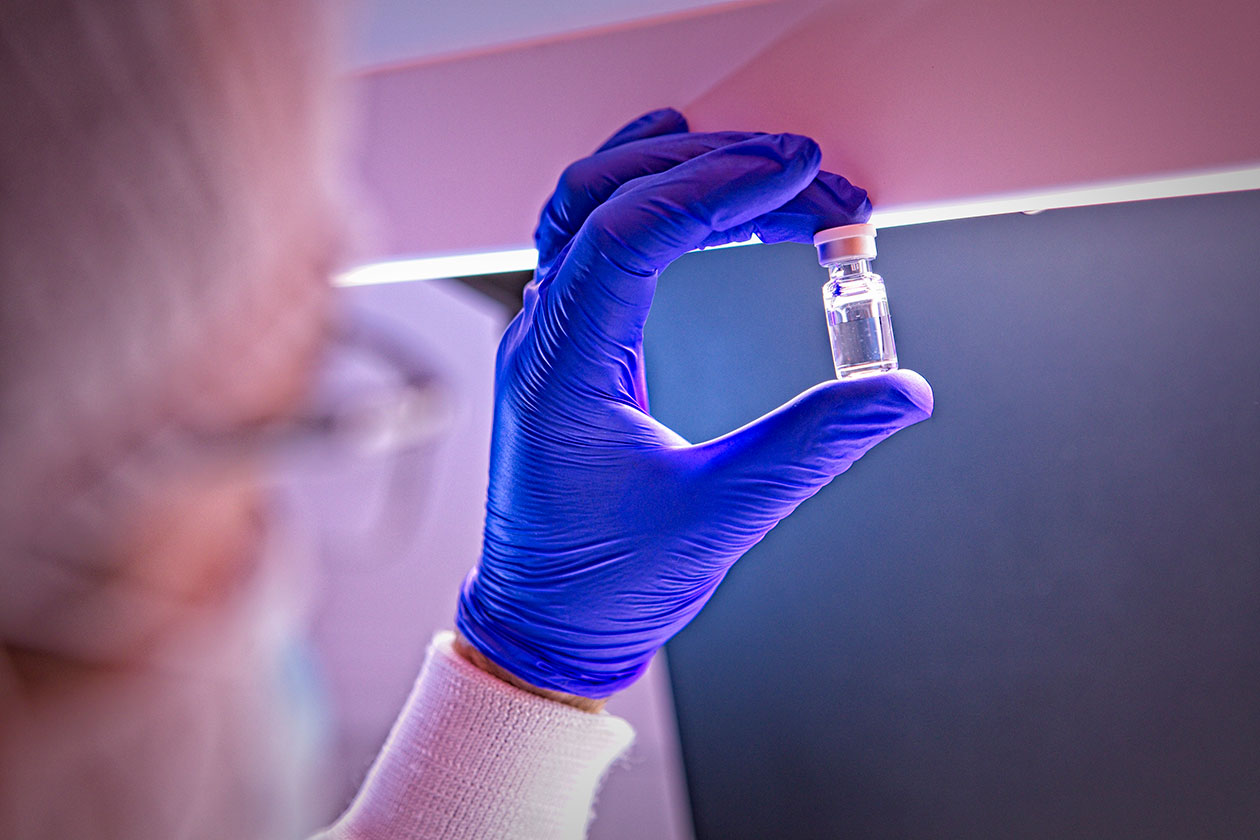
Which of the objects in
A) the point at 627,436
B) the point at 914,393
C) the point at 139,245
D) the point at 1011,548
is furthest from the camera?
the point at 1011,548

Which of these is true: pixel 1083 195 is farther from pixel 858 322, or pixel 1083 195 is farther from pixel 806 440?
pixel 806 440

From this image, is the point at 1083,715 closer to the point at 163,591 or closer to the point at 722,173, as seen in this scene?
the point at 722,173

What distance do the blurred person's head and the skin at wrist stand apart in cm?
68

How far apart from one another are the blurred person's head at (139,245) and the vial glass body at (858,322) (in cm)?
77

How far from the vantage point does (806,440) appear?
782 millimetres

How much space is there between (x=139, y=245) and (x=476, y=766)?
32.7 inches

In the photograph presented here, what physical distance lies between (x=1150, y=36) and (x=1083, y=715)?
Result: 1044 millimetres

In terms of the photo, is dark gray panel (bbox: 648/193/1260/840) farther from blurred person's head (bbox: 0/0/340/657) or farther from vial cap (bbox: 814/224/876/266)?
blurred person's head (bbox: 0/0/340/657)

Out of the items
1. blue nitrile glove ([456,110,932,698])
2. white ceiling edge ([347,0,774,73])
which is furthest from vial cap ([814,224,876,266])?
white ceiling edge ([347,0,774,73])

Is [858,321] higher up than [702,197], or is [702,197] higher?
[702,197]

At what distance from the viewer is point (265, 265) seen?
10.0 inches

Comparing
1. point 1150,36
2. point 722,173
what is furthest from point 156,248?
point 1150,36

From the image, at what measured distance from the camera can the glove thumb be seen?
77 centimetres

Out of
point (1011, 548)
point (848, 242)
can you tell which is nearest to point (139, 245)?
point (848, 242)
